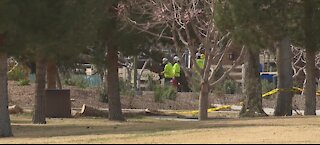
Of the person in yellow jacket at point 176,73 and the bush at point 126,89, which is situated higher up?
the person in yellow jacket at point 176,73

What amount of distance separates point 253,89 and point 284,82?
1.13 meters

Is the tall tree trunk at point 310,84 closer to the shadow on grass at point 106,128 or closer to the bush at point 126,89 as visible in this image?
the shadow on grass at point 106,128

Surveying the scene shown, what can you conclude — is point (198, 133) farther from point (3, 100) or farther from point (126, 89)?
point (126, 89)

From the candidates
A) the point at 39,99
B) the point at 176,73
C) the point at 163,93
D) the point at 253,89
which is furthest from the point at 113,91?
the point at 176,73

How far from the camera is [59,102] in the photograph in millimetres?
29141

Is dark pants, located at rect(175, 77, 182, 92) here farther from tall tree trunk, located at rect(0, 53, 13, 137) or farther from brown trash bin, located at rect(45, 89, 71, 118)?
tall tree trunk, located at rect(0, 53, 13, 137)

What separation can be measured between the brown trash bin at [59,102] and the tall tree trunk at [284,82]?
7.50 m

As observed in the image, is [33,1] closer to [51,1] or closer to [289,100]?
[51,1]

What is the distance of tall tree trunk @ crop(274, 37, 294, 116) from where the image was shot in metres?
26.9

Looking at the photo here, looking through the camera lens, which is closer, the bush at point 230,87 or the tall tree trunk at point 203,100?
the tall tree trunk at point 203,100

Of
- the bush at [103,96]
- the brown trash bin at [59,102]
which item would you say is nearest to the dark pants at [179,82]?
the bush at [103,96]

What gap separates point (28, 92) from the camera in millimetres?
Answer: 37125

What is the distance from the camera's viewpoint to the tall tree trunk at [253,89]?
90.9 ft

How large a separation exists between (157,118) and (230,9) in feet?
26.3
